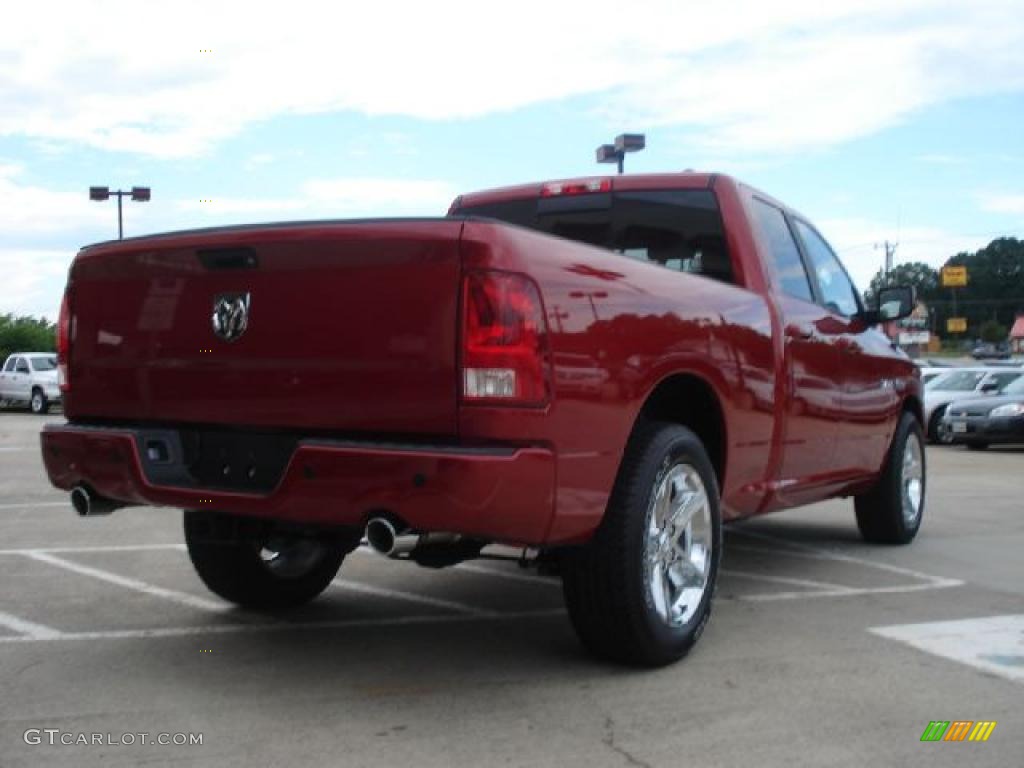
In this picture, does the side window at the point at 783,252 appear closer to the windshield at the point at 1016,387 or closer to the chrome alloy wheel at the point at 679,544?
the chrome alloy wheel at the point at 679,544

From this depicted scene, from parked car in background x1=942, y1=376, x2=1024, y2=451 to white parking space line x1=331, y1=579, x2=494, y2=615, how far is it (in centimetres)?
1375

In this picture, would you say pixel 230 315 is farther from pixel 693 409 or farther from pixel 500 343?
pixel 693 409

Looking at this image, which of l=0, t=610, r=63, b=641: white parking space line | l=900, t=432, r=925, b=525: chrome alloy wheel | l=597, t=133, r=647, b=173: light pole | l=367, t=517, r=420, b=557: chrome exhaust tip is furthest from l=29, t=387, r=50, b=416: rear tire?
l=367, t=517, r=420, b=557: chrome exhaust tip

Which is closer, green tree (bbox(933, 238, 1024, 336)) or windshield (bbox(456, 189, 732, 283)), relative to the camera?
windshield (bbox(456, 189, 732, 283))

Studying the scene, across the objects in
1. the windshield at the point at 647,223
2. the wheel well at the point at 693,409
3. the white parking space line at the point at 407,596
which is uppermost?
the windshield at the point at 647,223

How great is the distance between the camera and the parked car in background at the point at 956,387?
19.5 metres

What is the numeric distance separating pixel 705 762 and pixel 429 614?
2.23m

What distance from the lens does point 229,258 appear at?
13.2 ft

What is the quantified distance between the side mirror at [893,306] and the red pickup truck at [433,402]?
1700 mm

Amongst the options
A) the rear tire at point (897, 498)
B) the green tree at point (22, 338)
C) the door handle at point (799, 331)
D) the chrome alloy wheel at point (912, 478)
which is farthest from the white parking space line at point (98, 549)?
the green tree at point (22, 338)

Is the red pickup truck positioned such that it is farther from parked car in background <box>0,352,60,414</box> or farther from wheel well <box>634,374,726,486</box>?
parked car in background <box>0,352,60,414</box>

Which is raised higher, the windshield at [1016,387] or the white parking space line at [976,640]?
the windshield at [1016,387]

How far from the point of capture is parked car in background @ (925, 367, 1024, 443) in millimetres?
19516

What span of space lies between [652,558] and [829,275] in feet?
9.82
